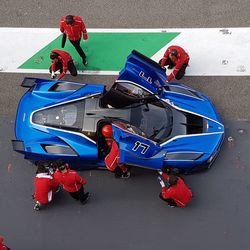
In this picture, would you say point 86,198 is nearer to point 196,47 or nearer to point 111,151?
point 111,151

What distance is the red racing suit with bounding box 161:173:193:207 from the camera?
21.2ft

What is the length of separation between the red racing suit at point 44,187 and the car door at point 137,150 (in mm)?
1191

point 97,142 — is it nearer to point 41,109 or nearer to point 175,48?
point 41,109

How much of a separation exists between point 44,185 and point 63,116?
1223mm

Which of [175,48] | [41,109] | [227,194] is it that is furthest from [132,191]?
[175,48]

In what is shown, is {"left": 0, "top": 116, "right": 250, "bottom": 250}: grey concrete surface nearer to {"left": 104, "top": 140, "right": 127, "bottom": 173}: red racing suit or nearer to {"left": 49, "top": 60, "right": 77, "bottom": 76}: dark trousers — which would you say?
{"left": 104, "top": 140, "right": 127, "bottom": 173}: red racing suit

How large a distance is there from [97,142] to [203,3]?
13.8 ft

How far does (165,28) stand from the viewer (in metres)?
8.89

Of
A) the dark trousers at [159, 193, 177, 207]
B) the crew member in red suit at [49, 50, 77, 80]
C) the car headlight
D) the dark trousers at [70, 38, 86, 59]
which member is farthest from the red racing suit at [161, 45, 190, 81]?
the dark trousers at [159, 193, 177, 207]

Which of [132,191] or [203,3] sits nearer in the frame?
[132,191]

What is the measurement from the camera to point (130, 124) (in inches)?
269

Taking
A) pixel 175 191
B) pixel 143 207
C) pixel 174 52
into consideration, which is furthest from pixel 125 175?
pixel 174 52

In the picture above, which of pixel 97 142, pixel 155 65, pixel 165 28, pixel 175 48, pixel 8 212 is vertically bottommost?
pixel 8 212

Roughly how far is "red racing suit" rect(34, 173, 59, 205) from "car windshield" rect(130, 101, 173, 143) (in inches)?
64.1
